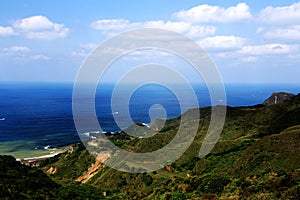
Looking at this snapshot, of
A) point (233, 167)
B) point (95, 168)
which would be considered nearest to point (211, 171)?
point (233, 167)

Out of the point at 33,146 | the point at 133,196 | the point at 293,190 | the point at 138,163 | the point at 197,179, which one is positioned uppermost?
the point at 293,190

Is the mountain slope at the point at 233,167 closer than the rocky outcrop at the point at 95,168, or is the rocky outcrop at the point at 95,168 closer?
the mountain slope at the point at 233,167

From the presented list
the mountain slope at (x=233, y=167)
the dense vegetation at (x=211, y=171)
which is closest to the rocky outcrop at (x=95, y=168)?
the dense vegetation at (x=211, y=171)

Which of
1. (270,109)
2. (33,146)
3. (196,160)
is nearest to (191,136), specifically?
(196,160)

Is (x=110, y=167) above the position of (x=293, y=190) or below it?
below

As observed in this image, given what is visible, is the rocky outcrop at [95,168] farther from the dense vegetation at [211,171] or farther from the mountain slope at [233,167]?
the mountain slope at [233,167]

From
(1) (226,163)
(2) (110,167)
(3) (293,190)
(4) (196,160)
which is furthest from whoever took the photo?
(2) (110,167)

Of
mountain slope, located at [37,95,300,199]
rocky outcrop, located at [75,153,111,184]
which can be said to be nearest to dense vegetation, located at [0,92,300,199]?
mountain slope, located at [37,95,300,199]

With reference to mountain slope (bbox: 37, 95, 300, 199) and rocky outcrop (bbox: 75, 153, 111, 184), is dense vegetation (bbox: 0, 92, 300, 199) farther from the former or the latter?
rocky outcrop (bbox: 75, 153, 111, 184)

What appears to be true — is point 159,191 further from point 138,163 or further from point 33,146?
point 33,146
